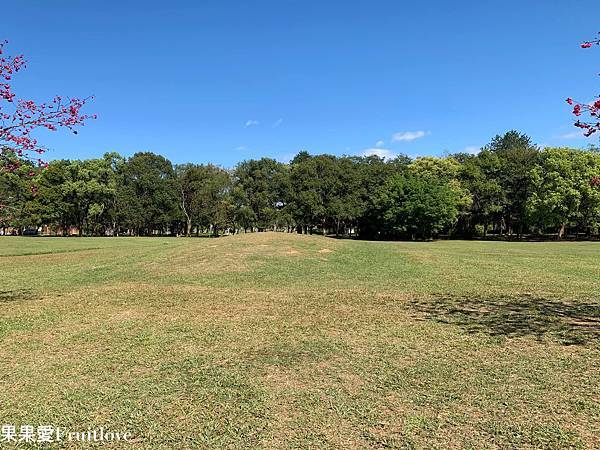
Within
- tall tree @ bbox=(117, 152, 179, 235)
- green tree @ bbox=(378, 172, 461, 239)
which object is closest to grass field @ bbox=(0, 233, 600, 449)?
green tree @ bbox=(378, 172, 461, 239)

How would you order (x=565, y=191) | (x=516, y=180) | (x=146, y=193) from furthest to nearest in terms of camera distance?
(x=146, y=193), (x=516, y=180), (x=565, y=191)

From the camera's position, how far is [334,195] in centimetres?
6712

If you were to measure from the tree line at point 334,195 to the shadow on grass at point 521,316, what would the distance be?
4421cm

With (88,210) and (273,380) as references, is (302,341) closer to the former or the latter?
(273,380)

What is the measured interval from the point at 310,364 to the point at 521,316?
5390 mm

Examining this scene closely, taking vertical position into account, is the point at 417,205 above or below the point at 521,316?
above

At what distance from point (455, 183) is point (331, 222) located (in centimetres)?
2225

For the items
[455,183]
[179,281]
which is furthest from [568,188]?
[179,281]

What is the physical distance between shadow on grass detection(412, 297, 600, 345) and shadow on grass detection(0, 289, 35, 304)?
10305 mm

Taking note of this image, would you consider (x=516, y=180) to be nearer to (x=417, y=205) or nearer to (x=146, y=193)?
(x=417, y=205)

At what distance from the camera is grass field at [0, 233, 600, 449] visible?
165 inches

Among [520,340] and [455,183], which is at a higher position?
[455,183]

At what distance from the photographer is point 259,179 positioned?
6800 centimetres

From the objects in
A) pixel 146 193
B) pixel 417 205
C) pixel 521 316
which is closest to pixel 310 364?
pixel 521 316
